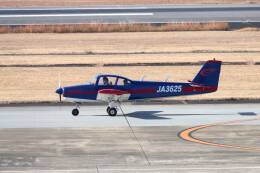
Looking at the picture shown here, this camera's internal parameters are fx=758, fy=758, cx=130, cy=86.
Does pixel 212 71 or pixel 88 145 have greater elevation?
pixel 212 71

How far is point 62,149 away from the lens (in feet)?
92.6

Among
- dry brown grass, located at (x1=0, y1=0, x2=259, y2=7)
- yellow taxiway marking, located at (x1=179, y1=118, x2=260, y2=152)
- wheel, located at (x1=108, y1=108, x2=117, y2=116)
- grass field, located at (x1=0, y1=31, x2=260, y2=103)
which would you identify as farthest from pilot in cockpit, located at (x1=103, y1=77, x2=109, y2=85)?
dry brown grass, located at (x1=0, y1=0, x2=259, y2=7)

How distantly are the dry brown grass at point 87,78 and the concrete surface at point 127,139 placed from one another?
2.78 meters

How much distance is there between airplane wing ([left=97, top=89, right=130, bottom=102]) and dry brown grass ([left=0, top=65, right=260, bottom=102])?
4.71m

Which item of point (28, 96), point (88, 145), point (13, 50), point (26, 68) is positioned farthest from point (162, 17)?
point (88, 145)

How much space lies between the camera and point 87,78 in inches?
1766

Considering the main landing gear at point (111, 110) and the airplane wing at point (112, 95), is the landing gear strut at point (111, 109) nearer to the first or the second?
the main landing gear at point (111, 110)

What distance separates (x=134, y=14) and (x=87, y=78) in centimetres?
3836

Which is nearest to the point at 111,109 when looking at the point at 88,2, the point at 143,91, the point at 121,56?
the point at 143,91

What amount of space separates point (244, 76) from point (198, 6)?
48686 mm

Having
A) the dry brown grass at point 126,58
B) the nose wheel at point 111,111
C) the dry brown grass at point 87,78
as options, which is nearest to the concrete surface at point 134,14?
the dry brown grass at point 126,58

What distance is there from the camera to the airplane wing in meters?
34.8

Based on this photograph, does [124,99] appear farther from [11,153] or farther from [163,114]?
[11,153]

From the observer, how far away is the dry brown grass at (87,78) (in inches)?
1580
